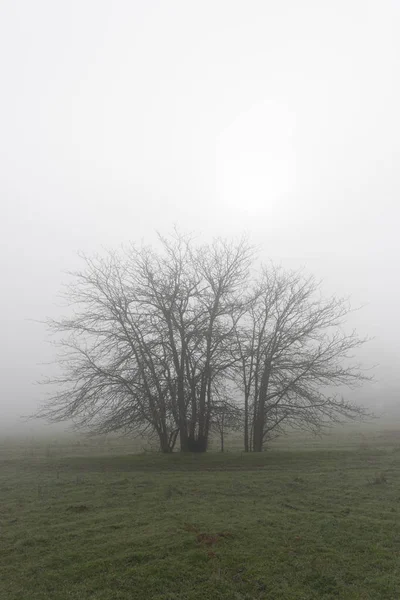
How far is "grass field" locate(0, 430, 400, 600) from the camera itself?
5672mm

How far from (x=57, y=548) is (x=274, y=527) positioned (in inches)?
149

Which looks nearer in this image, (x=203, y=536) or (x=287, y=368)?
(x=203, y=536)

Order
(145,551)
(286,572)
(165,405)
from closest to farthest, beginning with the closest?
(286,572)
(145,551)
(165,405)

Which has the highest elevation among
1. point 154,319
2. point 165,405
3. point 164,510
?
point 154,319

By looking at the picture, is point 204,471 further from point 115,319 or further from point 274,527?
point 115,319

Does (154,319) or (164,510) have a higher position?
(154,319)

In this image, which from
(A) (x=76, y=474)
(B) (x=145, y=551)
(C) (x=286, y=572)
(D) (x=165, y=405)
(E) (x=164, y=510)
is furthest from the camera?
(D) (x=165, y=405)

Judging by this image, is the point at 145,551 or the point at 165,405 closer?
the point at 145,551

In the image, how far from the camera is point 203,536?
699 centimetres

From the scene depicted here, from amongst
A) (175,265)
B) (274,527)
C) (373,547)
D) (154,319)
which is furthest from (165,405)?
(373,547)

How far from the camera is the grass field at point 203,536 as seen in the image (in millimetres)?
5672

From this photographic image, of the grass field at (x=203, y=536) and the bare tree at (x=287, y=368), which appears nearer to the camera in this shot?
the grass field at (x=203, y=536)

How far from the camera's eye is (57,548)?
22.3 feet

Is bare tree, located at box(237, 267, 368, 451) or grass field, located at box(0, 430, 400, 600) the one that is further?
bare tree, located at box(237, 267, 368, 451)
